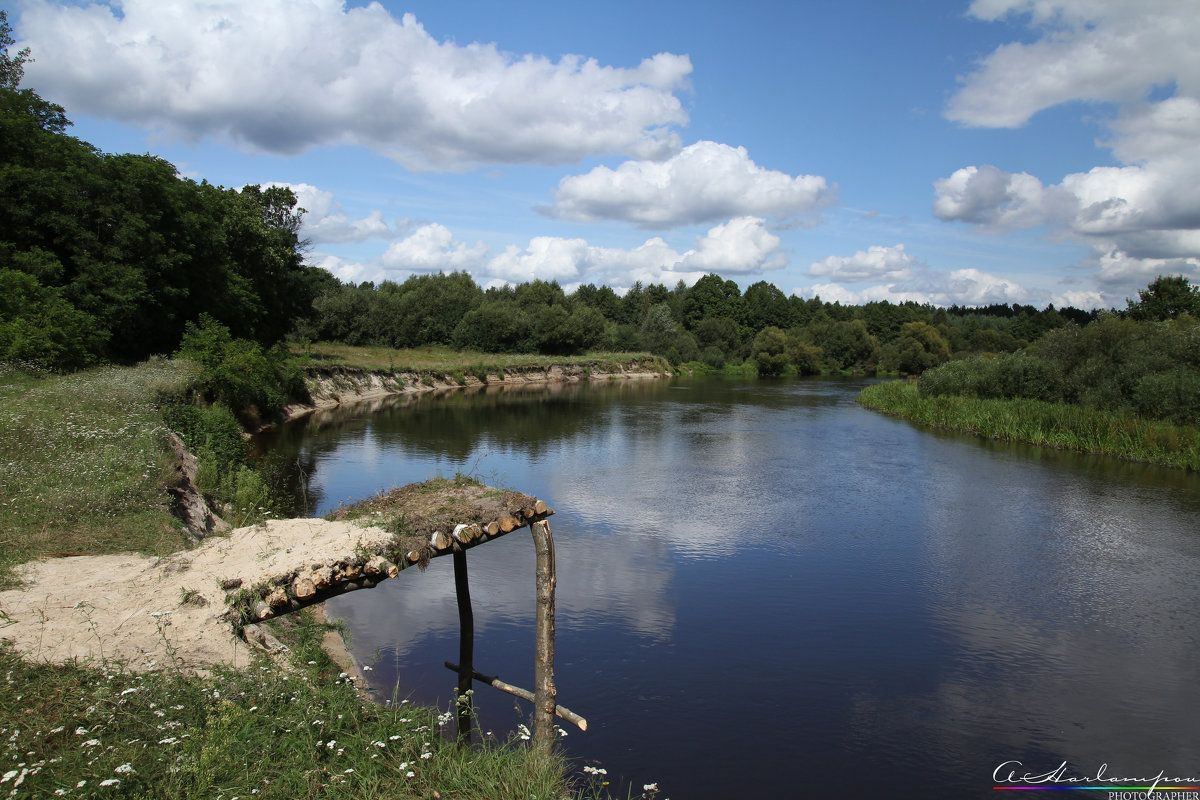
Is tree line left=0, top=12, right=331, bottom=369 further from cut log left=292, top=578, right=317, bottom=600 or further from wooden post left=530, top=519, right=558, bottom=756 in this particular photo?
wooden post left=530, top=519, right=558, bottom=756

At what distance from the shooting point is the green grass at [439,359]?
4838cm

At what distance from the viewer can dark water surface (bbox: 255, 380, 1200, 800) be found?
317 inches

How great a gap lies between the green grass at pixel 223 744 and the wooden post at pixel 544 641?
55 centimetres

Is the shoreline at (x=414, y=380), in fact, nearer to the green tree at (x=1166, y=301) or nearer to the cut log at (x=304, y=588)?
the cut log at (x=304, y=588)

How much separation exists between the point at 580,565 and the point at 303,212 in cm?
3818

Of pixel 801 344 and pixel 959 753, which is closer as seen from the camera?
pixel 959 753

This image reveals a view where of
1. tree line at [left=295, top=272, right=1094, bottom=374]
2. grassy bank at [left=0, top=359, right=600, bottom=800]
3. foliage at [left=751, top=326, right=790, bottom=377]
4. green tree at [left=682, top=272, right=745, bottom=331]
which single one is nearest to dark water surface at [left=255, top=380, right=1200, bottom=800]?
grassy bank at [left=0, top=359, right=600, bottom=800]

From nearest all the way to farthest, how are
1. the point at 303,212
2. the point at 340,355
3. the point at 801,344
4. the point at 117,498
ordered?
the point at 117,498 → the point at 303,212 → the point at 340,355 → the point at 801,344

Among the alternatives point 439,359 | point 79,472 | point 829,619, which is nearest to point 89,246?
point 79,472

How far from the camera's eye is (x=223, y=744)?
16.2ft

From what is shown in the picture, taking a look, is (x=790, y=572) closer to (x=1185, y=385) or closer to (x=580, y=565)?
(x=580, y=565)

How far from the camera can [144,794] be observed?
14.9ft

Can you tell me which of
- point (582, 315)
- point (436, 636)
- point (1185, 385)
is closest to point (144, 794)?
point (436, 636)

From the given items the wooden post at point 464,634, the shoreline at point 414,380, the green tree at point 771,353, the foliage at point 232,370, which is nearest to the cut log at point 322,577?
the wooden post at point 464,634
